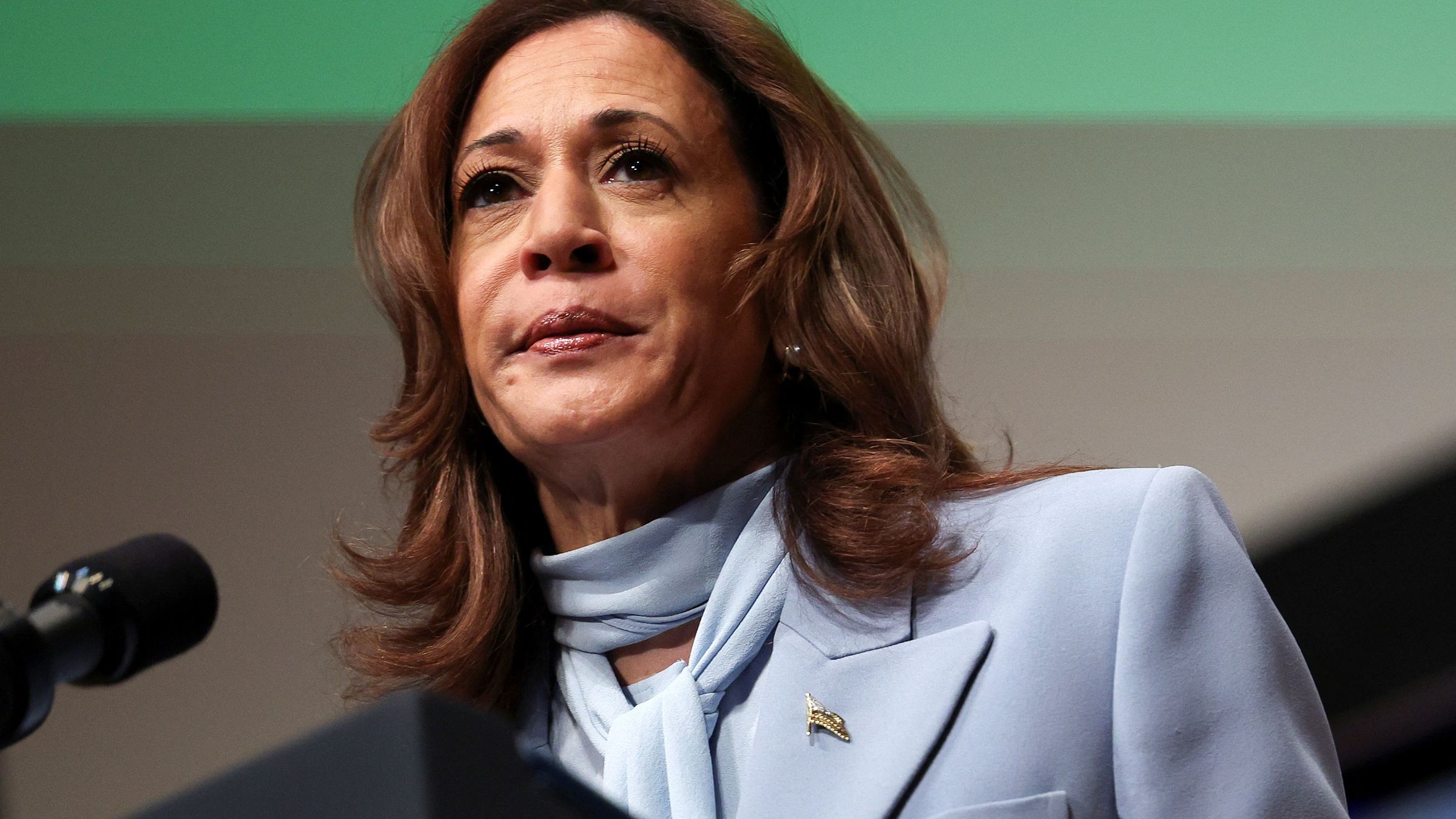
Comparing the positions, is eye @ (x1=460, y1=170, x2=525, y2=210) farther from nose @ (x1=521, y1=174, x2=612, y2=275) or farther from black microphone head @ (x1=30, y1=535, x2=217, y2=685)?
black microphone head @ (x1=30, y1=535, x2=217, y2=685)

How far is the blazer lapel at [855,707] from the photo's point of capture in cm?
144

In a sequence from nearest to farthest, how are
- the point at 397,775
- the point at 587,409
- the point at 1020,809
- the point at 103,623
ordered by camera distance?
1. the point at 397,775
2. the point at 103,623
3. the point at 1020,809
4. the point at 587,409

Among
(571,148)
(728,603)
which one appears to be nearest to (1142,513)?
(728,603)

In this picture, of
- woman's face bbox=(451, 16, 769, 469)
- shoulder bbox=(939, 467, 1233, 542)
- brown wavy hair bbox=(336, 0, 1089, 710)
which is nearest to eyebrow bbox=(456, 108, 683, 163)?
woman's face bbox=(451, 16, 769, 469)

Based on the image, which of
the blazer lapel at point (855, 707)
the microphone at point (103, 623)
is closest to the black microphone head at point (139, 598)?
the microphone at point (103, 623)

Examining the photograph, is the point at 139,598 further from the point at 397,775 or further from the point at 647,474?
the point at 647,474

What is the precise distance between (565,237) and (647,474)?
0.30 meters

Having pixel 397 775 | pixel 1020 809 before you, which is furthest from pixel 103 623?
pixel 1020 809

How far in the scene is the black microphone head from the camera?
79 centimetres

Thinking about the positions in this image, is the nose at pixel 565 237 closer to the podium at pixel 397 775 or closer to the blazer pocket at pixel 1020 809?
the blazer pocket at pixel 1020 809

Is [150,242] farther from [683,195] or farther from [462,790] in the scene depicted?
[462,790]

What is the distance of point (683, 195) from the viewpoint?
185cm

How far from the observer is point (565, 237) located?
5.72 ft

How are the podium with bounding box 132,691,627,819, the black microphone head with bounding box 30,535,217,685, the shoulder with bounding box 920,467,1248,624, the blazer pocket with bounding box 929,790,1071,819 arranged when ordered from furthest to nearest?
the shoulder with bounding box 920,467,1248,624
the blazer pocket with bounding box 929,790,1071,819
the black microphone head with bounding box 30,535,217,685
the podium with bounding box 132,691,627,819
